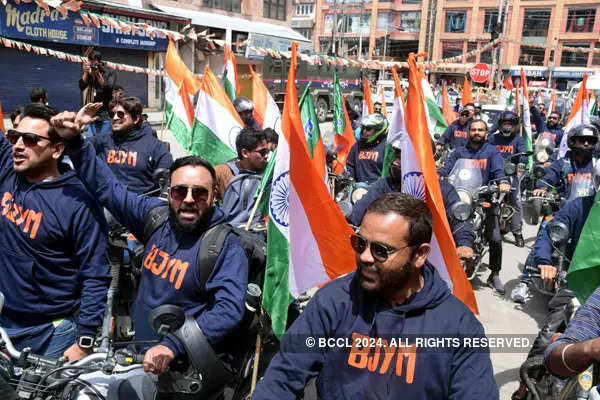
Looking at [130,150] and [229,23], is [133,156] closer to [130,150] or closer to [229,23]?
[130,150]

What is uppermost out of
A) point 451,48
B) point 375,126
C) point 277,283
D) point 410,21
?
point 410,21

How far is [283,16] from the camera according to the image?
36500 mm

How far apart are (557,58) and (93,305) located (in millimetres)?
66572

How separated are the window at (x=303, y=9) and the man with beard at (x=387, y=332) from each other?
295ft

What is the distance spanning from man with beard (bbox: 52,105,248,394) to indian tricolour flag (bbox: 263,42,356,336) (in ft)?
1.76

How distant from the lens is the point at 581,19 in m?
59.6

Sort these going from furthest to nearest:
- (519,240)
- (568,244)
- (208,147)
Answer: (519,240), (208,147), (568,244)

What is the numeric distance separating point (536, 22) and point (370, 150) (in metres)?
64.4

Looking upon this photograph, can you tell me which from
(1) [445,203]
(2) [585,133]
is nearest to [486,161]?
(2) [585,133]

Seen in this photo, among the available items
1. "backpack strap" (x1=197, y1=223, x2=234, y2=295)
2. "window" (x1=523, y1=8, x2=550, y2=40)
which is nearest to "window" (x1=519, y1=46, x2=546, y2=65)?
"window" (x1=523, y1=8, x2=550, y2=40)

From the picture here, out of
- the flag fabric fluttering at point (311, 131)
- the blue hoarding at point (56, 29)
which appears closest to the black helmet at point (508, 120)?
the flag fabric fluttering at point (311, 131)

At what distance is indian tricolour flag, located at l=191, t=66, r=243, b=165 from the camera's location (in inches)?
247

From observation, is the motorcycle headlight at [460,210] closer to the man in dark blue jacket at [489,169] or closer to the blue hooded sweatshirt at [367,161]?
the man in dark blue jacket at [489,169]

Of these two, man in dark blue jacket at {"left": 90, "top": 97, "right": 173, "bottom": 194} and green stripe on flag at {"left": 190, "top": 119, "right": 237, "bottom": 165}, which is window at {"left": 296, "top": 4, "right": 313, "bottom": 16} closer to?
green stripe on flag at {"left": 190, "top": 119, "right": 237, "bottom": 165}
